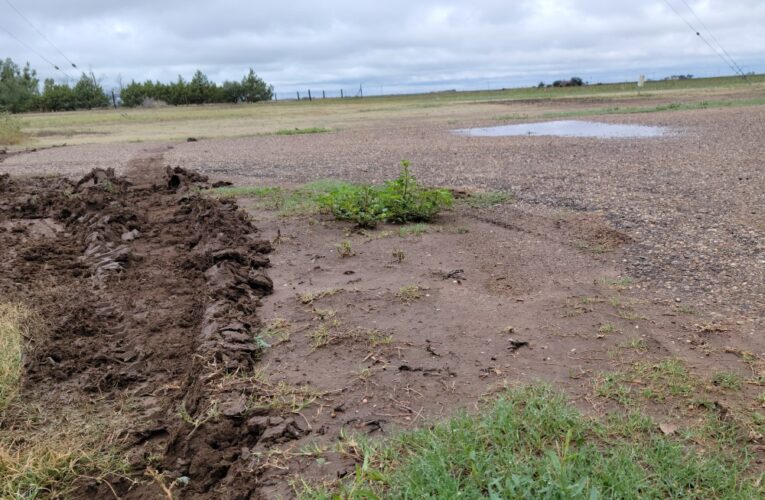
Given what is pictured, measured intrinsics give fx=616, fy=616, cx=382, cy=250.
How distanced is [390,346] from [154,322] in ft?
6.67

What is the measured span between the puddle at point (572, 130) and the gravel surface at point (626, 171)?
110 centimetres

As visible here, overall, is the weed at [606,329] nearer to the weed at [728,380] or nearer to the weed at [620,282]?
the weed at [728,380]

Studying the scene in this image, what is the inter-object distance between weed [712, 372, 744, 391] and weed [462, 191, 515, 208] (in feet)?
16.7

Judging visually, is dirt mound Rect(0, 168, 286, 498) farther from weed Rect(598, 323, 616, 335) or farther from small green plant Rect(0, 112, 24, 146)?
small green plant Rect(0, 112, 24, 146)

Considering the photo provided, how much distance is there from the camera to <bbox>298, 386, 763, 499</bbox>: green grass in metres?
A: 2.46

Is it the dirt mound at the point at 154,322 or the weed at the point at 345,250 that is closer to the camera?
the dirt mound at the point at 154,322

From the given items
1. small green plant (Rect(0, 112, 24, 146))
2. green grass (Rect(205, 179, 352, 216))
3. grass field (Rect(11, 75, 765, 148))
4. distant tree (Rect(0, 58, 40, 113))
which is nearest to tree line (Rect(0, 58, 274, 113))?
distant tree (Rect(0, 58, 40, 113))

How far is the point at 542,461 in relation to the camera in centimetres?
261

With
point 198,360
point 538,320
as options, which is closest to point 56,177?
point 198,360

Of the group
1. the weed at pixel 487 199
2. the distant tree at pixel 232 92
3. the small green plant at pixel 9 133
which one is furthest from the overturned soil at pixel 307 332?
the distant tree at pixel 232 92

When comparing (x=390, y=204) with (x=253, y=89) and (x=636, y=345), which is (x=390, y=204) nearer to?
(x=636, y=345)

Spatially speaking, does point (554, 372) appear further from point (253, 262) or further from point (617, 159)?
point (617, 159)

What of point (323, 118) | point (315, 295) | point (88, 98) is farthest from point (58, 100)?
point (315, 295)

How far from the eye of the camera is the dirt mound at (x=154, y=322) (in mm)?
3218
